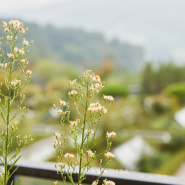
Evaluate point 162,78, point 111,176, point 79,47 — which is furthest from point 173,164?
point 111,176

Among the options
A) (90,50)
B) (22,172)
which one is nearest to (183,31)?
(90,50)

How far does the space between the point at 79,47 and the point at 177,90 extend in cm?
419

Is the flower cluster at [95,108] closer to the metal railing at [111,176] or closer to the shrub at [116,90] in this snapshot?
the metal railing at [111,176]

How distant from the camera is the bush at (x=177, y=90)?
711cm

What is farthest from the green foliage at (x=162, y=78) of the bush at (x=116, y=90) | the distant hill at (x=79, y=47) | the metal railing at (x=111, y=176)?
the metal railing at (x=111, y=176)

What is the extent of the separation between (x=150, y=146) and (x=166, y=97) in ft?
5.89

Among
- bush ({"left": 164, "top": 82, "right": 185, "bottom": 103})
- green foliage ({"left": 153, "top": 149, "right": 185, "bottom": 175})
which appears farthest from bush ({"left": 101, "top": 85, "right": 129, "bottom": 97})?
green foliage ({"left": 153, "top": 149, "right": 185, "bottom": 175})

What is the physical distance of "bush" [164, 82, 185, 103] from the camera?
7115 millimetres

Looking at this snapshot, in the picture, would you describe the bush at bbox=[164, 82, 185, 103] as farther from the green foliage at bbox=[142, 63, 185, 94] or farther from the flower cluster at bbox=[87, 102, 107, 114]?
the flower cluster at bbox=[87, 102, 107, 114]

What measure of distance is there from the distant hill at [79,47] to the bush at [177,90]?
1564 mm

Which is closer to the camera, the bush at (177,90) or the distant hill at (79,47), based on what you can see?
the bush at (177,90)

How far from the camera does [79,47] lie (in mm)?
8586

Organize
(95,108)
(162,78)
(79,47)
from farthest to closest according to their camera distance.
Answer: (79,47) → (162,78) → (95,108)

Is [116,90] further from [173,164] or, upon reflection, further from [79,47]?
[173,164]
